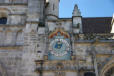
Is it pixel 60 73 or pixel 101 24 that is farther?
pixel 101 24

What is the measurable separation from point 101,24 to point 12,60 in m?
9.06

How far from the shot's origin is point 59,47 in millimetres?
11500

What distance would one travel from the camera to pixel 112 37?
12008mm

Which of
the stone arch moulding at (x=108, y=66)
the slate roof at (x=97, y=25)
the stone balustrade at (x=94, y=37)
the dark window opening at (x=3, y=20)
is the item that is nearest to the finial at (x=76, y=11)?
the stone balustrade at (x=94, y=37)

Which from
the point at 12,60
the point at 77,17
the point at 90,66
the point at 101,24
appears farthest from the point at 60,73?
the point at 101,24

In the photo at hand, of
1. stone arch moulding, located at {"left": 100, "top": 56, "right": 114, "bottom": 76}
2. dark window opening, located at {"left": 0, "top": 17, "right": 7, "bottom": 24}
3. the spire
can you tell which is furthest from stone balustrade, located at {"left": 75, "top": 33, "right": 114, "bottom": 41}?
dark window opening, located at {"left": 0, "top": 17, "right": 7, "bottom": 24}

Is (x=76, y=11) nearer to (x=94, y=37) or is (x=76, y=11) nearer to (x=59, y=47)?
(x=94, y=37)

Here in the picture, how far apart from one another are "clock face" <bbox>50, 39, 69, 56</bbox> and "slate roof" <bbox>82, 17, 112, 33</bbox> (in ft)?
17.0

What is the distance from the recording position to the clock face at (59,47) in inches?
445

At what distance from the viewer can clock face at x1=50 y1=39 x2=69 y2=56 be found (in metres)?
11.3

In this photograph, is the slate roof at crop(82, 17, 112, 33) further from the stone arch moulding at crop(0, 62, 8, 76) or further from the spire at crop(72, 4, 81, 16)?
the stone arch moulding at crop(0, 62, 8, 76)

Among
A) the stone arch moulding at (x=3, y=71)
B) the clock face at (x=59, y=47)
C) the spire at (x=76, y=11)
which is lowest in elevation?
the stone arch moulding at (x=3, y=71)

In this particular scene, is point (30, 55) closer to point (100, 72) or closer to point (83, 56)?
point (83, 56)

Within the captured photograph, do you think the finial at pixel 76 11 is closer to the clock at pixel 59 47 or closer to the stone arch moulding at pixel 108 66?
the clock at pixel 59 47
